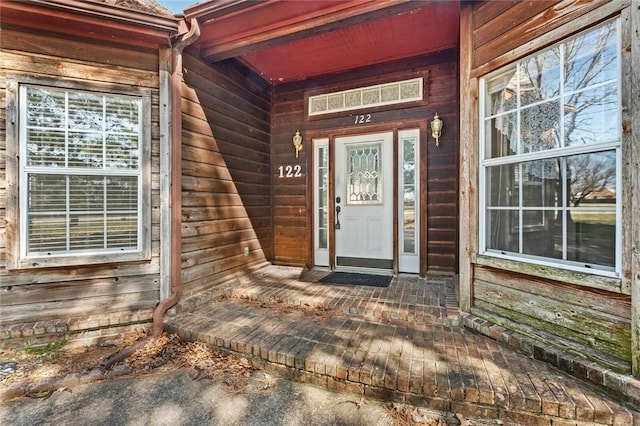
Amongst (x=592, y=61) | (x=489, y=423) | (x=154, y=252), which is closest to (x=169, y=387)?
(x=154, y=252)

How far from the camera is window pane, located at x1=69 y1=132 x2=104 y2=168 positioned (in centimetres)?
243

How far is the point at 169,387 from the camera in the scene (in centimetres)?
186

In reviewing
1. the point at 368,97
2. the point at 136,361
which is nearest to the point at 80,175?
the point at 136,361

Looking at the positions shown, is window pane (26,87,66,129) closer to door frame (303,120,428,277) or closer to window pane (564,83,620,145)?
door frame (303,120,428,277)

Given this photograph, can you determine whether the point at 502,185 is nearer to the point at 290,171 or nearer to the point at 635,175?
the point at 635,175

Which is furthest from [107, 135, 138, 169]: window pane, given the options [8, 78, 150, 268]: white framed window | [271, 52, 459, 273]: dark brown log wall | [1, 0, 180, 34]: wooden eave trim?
[271, 52, 459, 273]: dark brown log wall

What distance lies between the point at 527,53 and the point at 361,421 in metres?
2.57

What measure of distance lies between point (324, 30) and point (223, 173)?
179cm

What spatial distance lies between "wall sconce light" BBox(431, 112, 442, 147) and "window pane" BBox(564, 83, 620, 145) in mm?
1480

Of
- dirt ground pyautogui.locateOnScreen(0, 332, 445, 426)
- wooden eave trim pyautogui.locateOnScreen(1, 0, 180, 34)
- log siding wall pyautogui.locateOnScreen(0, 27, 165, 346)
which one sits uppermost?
wooden eave trim pyautogui.locateOnScreen(1, 0, 180, 34)

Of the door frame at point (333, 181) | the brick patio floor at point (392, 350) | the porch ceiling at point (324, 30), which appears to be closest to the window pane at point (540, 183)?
the brick patio floor at point (392, 350)

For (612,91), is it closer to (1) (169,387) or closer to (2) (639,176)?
(2) (639,176)

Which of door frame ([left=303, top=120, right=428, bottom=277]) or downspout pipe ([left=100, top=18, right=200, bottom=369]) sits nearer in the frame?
downspout pipe ([left=100, top=18, right=200, bottom=369])

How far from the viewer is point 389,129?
357 cm
